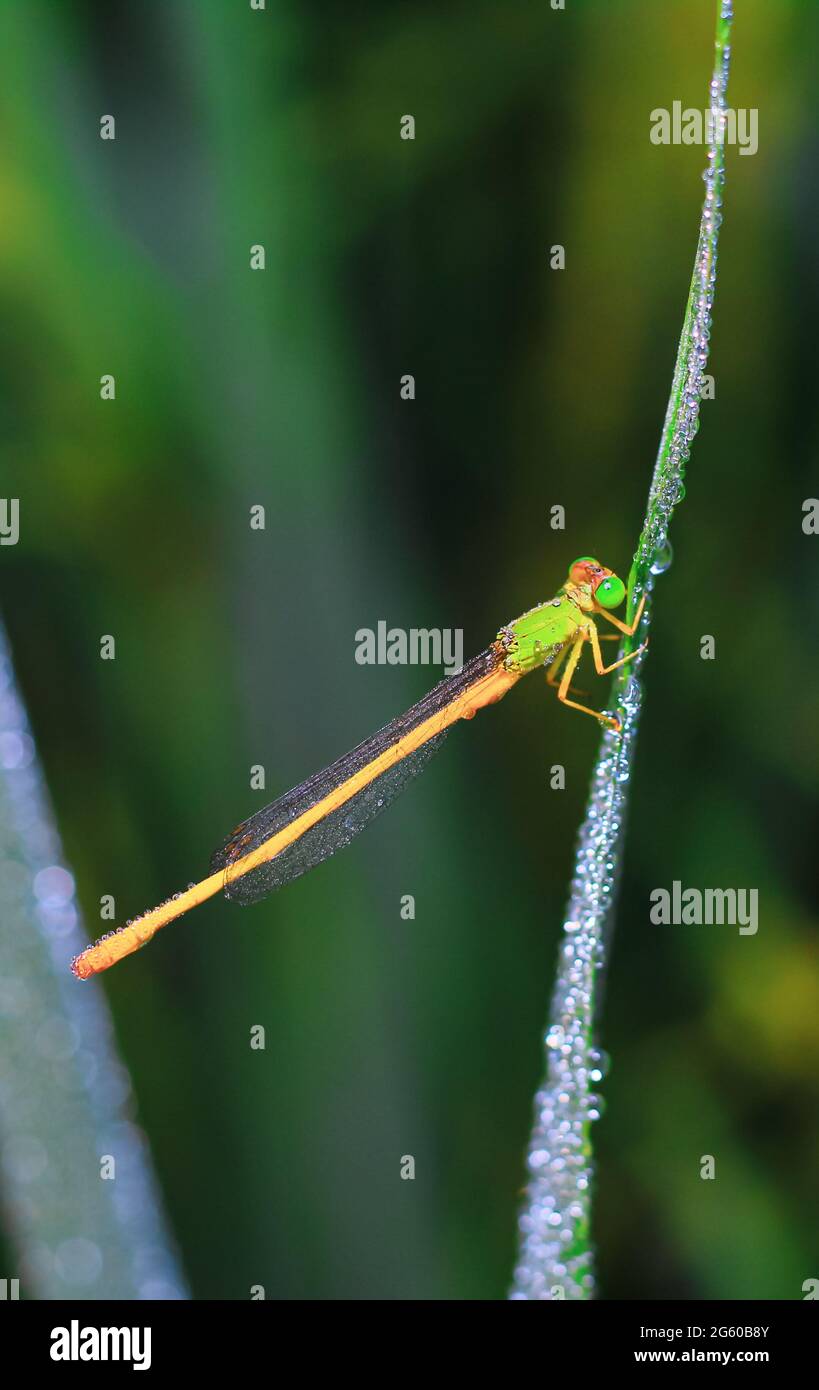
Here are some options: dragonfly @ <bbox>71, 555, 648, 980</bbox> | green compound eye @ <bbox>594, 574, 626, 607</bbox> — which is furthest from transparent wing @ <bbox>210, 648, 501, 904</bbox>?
green compound eye @ <bbox>594, 574, 626, 607</bbox>

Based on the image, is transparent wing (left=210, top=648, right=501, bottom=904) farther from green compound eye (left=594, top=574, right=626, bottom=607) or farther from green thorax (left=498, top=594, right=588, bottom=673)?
green compound eye (left=594, top=574, right=626, bottom=607)

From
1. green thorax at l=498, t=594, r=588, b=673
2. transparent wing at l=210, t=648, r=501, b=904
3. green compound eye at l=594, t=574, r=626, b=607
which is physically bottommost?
transparent wing at l=210, t=648, r=501, b=904

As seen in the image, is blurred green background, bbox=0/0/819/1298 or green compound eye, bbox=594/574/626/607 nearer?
blurred green background, bbox=0/0/819/1298

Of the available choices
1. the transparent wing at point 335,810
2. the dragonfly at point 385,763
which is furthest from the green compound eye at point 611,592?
the transparent wing at point 335,810

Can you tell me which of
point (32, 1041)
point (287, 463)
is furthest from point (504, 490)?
point (32, 1041)

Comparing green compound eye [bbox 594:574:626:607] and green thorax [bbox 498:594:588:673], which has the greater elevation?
green compound eye [bbox 594:574:626:607]

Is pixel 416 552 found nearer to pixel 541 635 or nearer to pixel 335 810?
pixel 541 635

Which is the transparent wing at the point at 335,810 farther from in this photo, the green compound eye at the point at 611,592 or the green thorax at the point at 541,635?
the green compound eye at the point at 611,592
